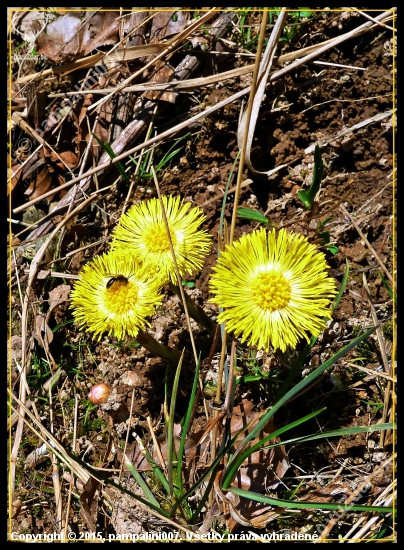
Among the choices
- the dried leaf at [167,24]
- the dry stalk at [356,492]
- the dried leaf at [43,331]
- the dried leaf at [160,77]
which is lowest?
the dry stalk at [356,492]

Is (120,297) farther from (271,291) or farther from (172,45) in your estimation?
(172,45)

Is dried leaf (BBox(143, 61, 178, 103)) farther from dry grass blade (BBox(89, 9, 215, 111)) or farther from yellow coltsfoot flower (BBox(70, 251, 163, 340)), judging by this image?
yellow coltsfoot flower (BBox(70, 251, 163, 340))

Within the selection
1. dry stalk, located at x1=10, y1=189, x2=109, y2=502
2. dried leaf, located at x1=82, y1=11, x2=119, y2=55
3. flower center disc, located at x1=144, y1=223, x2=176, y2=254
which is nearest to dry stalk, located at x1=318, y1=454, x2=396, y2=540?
flower center disc, located at x1=144, y1=223, x2=176, y2=254

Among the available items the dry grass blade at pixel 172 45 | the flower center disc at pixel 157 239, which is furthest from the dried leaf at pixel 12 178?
the flower center disc at pixel 157 239

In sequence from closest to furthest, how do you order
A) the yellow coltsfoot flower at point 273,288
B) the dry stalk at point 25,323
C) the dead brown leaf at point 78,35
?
the yellow coltsfoot flower at point 273,288
the dry stalk at point 25,323
the dead brown leaf at point 78,35

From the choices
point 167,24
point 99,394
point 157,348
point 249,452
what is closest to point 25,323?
point 99,394

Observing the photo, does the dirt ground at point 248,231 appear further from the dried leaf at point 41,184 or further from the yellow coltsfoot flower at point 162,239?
the yellow coltsfoot flower at point 162,239

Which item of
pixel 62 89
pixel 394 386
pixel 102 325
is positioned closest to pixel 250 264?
pixel 102 325
